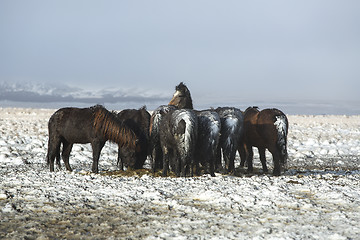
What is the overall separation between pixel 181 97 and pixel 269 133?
269 cm

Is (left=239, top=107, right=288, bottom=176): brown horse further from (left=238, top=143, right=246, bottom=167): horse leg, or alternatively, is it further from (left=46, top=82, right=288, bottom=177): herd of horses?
(left=238, top=143, right=246, bottom=167): horse leg

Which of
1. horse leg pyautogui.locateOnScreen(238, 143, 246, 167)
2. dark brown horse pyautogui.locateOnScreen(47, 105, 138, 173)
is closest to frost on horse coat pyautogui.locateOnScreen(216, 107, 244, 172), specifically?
horse leg pyautogui.locateOnScreen(238, 143, 246, 167)

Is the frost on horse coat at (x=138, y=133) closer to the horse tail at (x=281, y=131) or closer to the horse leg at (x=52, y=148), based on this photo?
the horse leg at (x=52, y=148)

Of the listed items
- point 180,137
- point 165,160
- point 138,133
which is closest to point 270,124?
point 180,137

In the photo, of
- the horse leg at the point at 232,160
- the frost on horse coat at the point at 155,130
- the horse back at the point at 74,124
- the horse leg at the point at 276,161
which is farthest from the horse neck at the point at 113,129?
the horse leg at the point at 276,161

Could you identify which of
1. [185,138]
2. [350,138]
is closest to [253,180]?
[185,138]

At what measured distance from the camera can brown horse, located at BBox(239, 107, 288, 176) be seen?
9719 mm

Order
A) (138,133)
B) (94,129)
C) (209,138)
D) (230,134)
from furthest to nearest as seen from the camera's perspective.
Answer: (138,133) → (94,129) → (230,134) → (209,138)

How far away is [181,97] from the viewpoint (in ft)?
35.5

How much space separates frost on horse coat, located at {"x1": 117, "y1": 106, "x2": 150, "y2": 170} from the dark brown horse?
0.48 feet

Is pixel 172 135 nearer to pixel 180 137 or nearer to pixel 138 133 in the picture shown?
pixel 180 137

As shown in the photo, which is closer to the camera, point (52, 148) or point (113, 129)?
point (113, 129)

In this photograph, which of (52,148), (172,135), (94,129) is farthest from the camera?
(52,148)

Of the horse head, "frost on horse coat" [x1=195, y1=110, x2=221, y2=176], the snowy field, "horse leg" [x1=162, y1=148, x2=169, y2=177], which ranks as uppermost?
the horse head
